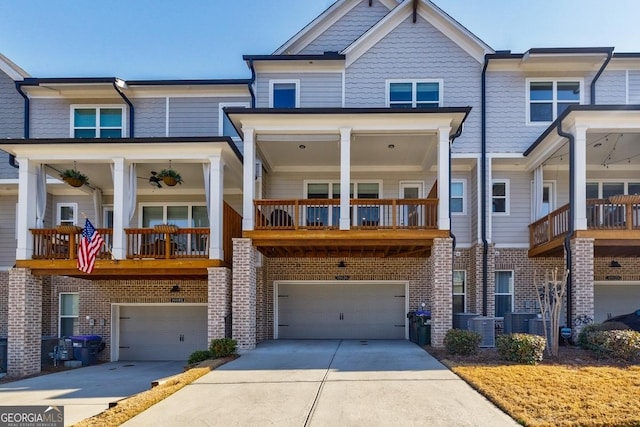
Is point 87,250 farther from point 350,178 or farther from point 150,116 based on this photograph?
point 350,178

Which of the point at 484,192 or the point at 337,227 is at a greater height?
the point at 484,192

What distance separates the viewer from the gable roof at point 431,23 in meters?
17.8

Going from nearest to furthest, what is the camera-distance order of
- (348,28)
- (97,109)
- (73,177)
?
1. (73,177)
2. (97,109)
3. (348,28)

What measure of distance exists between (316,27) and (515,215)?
9669mm

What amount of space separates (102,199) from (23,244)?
4.32 m

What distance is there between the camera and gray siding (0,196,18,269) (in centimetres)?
1858

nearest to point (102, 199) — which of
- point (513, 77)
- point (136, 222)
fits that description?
point (136, 222)

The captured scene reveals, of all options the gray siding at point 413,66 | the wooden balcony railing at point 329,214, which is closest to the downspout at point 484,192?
the gray siding at point 413,66

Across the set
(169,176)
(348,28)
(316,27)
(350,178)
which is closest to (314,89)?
(316,27)

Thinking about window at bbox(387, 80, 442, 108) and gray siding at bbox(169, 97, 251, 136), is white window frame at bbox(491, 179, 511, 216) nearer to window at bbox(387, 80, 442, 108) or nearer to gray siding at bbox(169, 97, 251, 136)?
window at bbox(387, 80, 442, 108)

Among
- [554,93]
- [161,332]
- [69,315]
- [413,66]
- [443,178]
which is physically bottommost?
[161,332]

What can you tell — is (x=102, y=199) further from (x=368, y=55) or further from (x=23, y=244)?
(x=368, y=55)

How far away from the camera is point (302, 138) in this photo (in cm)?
1516

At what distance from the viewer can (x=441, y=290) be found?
46.2ft
